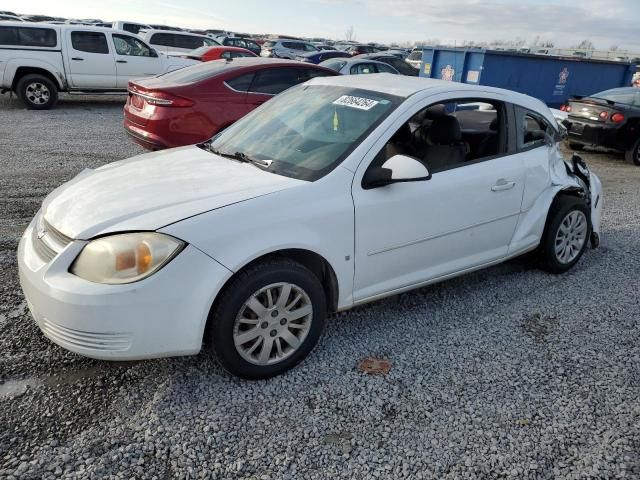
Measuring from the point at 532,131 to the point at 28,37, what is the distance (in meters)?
11.4

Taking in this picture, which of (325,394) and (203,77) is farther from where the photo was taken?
(203,77)

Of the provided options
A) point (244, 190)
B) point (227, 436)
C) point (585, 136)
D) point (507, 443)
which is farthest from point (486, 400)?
point (585, 136)

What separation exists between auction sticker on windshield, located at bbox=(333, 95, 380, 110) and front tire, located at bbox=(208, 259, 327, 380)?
1.21 m

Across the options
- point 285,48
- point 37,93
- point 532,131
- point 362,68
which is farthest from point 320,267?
point 285,48

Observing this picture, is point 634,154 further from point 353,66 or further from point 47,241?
point 47,241

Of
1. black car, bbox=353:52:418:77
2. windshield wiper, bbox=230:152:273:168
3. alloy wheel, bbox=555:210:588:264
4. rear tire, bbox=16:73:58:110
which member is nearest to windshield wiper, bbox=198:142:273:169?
windshield wiper, bbox=230:152:273:168

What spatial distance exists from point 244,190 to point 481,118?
2509 millimetres

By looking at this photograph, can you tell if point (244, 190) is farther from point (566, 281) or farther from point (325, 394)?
point (566, 281)

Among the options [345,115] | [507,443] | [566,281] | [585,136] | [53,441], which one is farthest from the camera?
[585,136]

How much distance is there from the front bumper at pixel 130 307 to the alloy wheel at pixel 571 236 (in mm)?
3052

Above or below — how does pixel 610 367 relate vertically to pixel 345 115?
below

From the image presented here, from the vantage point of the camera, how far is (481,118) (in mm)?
4434

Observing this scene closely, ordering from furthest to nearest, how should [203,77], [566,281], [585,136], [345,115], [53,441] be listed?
1. [585,136]
2. [203,77]
3. [566,281]
4. [345,115]
5. [53,441]

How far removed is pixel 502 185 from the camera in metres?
3.72
